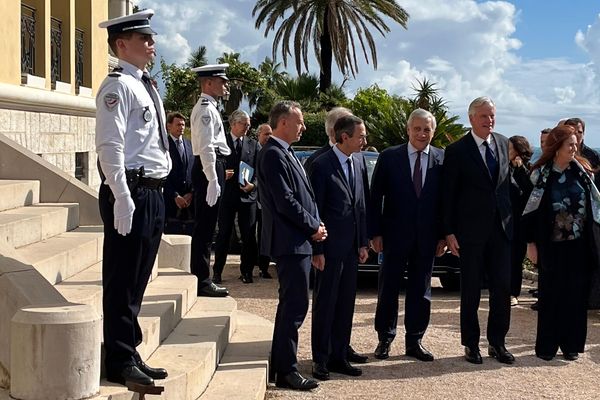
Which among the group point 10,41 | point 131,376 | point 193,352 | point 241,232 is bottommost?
point 193,352

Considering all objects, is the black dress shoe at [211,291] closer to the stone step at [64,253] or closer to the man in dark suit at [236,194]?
the stone step at [64,253]

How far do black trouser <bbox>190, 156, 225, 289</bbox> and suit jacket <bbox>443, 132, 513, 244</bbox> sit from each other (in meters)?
2.39

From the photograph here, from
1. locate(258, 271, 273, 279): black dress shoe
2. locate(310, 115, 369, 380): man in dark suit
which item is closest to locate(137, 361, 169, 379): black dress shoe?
locate(310, 115, 369, 380): man in dark suit

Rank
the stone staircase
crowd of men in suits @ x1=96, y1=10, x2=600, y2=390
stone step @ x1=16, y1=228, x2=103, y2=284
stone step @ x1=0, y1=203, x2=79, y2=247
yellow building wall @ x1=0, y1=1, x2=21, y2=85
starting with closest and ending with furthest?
crowd of men in suits @ x1=96, y1=10, x2=600, y2=390, the stone staircase, stone step @ x1=16, y1=228, x2=103, y2=284, stone step @ x1=0, y1=203, x2=79, y2=247, yellow building wall @ x1=0, y1=1, x2=21, y2=85

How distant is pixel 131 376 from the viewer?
442 centimetres

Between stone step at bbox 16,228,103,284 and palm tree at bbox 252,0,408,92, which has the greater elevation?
palm tree at bbox 252,0,408,92

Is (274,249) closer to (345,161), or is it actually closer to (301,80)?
(345,161)

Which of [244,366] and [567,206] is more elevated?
[567,206]

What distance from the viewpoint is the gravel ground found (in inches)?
237

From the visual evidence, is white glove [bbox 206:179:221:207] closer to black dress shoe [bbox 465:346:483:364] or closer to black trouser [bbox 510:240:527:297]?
black dress shoe [bbox 465:346:483:364]

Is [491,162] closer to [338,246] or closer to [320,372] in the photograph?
[338,246]

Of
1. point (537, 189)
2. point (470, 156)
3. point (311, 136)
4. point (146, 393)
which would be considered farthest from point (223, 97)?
point (311, 136)

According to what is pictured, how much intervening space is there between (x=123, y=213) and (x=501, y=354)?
13.2ft

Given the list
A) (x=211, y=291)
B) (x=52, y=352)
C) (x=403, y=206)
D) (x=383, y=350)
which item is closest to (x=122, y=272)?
(x=52, y=352)
